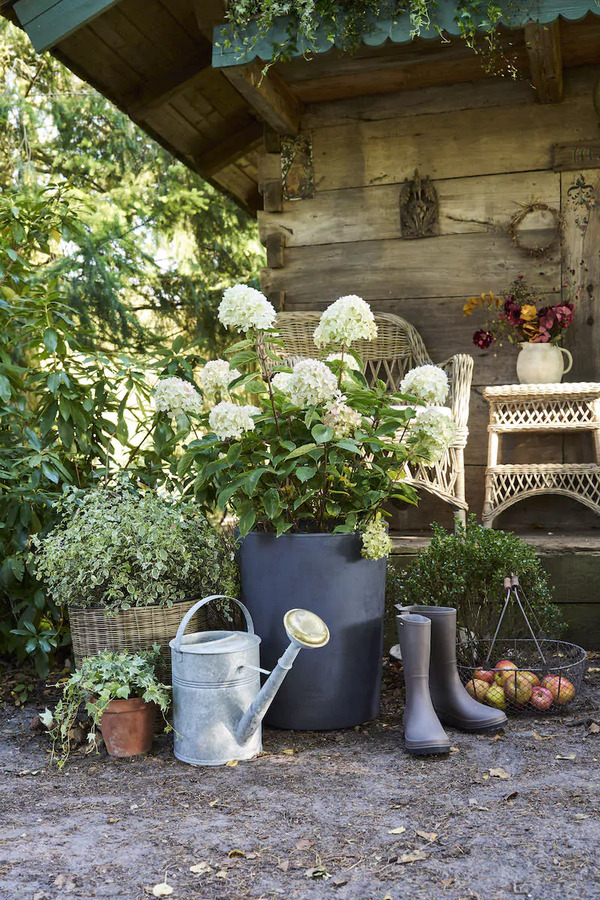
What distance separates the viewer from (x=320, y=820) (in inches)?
70.4

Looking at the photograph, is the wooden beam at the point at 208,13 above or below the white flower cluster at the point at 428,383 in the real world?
above

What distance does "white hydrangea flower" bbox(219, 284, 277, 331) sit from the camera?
2.21 m

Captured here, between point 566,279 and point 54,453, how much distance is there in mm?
2464

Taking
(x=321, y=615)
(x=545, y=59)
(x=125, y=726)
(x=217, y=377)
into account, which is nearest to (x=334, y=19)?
(x=545, y=59)

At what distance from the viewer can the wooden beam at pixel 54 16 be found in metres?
3.27

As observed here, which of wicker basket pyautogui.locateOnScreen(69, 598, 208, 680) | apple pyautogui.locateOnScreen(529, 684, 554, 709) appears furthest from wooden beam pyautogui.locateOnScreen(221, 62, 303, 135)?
apple pyautogui.locateOnScreen(529, 684, 554, 709)

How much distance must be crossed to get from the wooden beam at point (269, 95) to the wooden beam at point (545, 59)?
44.4 inches

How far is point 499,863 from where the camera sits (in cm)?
156

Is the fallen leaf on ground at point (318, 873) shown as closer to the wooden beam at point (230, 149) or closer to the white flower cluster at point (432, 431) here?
the white flower cluster at point (432, 431)

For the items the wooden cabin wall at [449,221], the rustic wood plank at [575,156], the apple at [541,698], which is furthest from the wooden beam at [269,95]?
the apple at [541,698]

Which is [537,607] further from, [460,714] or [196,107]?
[196,107]

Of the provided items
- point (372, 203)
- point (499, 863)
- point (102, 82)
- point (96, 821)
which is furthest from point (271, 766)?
point (102, 82)

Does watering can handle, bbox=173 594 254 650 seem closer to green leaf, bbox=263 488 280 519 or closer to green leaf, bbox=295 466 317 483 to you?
green leaf, bbox=263 488 280 519

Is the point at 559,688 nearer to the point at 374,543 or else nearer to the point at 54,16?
the point at 374,543
